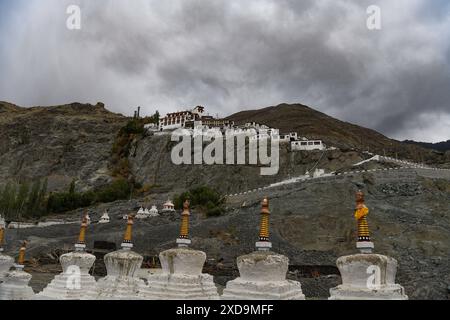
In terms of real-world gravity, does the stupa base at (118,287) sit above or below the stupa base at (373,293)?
below

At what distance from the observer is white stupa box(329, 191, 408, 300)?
716 cm

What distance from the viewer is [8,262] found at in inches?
460

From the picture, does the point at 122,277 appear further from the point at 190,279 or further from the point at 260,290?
the point at 260,290

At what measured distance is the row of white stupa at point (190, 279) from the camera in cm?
736

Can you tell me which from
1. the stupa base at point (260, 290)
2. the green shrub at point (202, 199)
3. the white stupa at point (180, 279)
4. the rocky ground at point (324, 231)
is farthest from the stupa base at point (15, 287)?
the green shrub at point (202, 199)

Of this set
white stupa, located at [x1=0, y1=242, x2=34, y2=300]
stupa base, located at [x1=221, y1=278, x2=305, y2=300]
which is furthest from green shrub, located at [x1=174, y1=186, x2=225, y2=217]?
stupa base, located at [x1=221, y1=278, x2=305, y2=300]

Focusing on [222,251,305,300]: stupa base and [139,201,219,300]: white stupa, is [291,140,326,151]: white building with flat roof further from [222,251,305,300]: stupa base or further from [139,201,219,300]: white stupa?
[222,251,305,300]: stupa base

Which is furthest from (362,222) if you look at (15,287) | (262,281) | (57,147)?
(57,147)

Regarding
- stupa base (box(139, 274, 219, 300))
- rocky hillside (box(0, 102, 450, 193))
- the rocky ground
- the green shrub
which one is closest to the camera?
stupa base (box(139, 274, 219, 300))

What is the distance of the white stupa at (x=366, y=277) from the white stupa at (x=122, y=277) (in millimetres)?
5017

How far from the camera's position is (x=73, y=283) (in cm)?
1037

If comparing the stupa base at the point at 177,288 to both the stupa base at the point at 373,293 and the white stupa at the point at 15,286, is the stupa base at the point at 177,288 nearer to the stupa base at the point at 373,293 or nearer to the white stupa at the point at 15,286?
the stupa base at the point at 373,293

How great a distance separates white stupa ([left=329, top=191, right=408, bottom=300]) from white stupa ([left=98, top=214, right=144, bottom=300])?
5.02 metres
